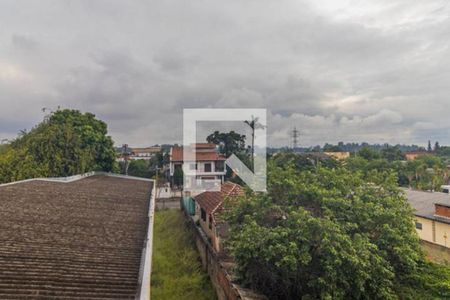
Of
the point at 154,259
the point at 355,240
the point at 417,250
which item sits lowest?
the point at 154,259

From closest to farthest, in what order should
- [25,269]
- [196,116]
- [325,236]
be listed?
[25,269] → [325,236] → [196,116]

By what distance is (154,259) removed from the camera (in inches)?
425

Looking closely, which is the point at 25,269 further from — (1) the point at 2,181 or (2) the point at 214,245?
(1) the point at 2,181

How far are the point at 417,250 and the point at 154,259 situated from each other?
7.97 meters

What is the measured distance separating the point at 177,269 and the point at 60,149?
11.1 metres

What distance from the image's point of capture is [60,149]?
17188mm

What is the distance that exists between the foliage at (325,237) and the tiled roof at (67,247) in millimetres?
2504

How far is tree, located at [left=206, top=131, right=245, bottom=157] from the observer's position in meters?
32.5

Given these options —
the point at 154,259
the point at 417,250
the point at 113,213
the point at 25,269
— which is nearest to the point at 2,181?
the point at 154,259

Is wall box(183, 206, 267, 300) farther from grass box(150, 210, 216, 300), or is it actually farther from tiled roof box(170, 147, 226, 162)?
tiled roof box(170, 147, 226, 162)

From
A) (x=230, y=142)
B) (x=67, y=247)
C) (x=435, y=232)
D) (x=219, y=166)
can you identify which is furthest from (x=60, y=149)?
(x=435, y=232)

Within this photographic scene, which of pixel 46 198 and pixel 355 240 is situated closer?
pixel 355 240

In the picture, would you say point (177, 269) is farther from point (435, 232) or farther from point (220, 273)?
point (435, 232)

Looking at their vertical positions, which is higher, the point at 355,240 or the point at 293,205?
the point at 293,205
